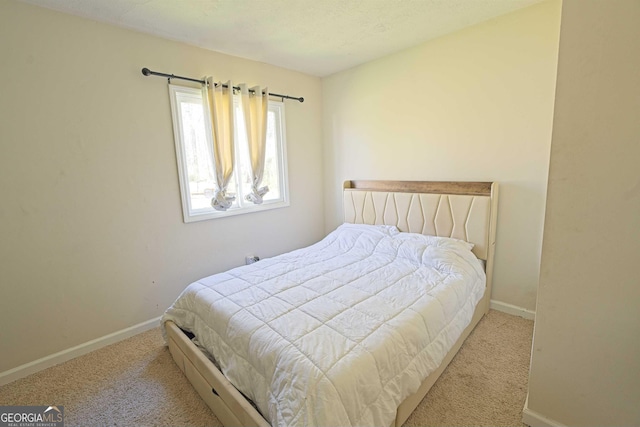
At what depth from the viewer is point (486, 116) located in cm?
247

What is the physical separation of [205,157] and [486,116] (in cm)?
275

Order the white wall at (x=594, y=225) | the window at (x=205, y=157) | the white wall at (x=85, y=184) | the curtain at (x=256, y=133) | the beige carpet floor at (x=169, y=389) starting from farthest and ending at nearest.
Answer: the curtain at (x=256, y=133) → the window at (x=205, y=157) → the white wall at (x=85, y=184) → the beige carpet floor at (x=169, y=389) → the white wall at (x=594, y=225)

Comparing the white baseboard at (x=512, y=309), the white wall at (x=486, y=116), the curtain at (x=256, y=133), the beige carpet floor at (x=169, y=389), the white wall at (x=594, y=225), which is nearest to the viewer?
the white wall at (x=594, y=225)

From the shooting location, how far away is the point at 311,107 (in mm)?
3666

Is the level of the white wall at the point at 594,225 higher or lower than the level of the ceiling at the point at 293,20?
lower

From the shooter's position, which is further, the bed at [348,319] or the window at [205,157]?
the window at [205,157]

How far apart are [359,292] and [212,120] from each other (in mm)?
2139

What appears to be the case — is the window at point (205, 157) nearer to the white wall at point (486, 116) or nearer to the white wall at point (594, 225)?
the white wall at point (486, 116)

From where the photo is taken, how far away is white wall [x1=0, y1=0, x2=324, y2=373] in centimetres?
188

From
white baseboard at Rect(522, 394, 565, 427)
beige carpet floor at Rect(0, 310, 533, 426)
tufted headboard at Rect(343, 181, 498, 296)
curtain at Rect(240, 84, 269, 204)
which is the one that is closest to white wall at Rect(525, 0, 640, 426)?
white baseboard at Rect(522, 394, 565, 427)

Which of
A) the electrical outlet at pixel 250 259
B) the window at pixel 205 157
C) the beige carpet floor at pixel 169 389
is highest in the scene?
the window at pixel 205 157

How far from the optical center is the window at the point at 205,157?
8.56 feet

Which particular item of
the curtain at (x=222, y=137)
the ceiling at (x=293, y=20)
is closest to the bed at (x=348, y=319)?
the curtain at (x=222, y=137)

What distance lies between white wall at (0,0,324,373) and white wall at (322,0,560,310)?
182 cm
